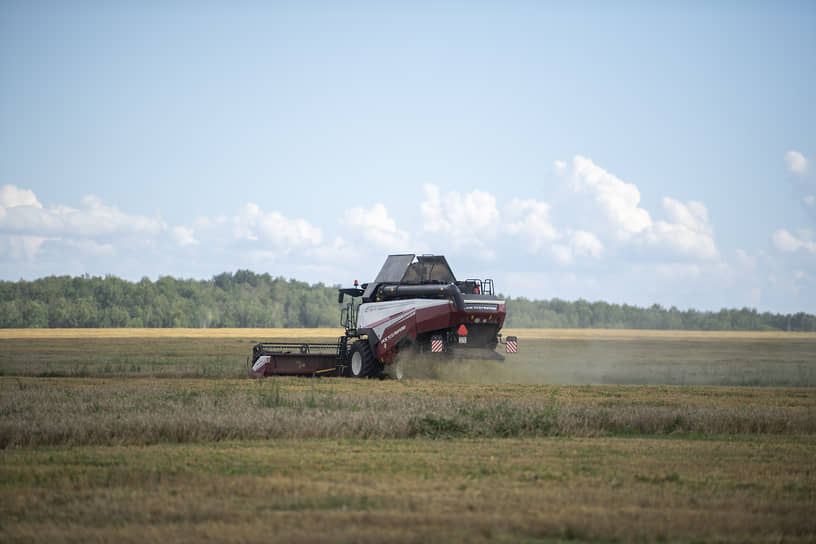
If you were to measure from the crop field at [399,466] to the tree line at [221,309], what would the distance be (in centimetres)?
12248

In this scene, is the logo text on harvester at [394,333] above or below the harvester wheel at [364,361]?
above

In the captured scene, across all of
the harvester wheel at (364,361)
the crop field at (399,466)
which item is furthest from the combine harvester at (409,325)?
the crop field at (399,466)

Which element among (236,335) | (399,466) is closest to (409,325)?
(399,466)

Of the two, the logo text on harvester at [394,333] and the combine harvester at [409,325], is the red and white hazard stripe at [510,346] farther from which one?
the logo text on harvester at [394,333]

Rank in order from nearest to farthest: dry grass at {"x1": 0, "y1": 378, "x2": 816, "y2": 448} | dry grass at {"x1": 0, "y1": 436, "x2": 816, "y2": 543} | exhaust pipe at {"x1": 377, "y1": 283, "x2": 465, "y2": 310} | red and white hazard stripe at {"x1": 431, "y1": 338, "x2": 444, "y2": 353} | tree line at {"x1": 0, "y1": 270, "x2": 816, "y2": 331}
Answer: dry grass at {"x1": 0, "y1": 436, "x2": 816, "y2": 543}, dry grass at {"x1": 0, "y1": 378, "x2": 816, "y2": 448}, exhaust pipe at {"x1": 377, "y1": 283, "x2": 465, "y2": 310}, red and white hazard stripe at {"x1": 431, "y1": 338, "x2": 444, "y2": 353}, tree line at {"x1": 0, "y1": 270, "x2": 816, "y2": 331}

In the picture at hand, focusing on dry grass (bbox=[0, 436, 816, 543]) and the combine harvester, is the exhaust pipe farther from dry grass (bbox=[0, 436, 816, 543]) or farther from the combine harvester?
dry grass (bbox=[0, 436, 816, 543])

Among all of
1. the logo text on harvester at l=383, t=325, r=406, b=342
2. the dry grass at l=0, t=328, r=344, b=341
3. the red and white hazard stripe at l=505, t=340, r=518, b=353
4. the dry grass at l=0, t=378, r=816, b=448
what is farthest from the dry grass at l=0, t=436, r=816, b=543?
the dry grass at l=0, t=328, r=344, b=341

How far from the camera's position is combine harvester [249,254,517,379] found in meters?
29.9

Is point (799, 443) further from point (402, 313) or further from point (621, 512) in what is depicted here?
point (402, 313)

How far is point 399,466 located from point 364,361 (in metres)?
18.2

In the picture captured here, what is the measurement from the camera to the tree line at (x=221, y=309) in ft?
459

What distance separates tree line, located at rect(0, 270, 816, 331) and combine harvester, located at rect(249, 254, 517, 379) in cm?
11493

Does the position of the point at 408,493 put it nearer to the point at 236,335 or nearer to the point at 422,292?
the point at 422,292

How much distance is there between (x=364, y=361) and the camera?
104 feet
